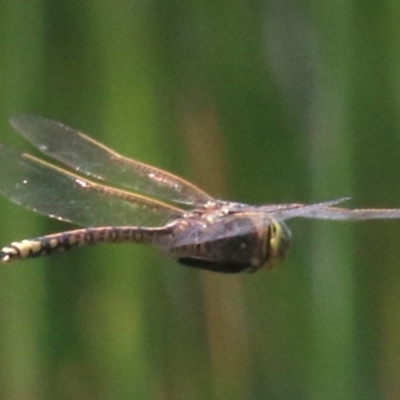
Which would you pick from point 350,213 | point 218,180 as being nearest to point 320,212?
point 350,213

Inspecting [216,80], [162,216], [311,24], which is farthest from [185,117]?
[162,216]

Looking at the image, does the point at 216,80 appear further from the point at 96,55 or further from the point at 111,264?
the point at 111,264

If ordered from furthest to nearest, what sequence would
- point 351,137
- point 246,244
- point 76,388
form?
point 76,388, point 351,137, point 246,244

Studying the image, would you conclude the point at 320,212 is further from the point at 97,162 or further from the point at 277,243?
the point at 97,162

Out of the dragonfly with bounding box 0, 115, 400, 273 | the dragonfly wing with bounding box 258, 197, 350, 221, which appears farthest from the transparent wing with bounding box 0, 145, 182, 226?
the dragonfly wing with bounding box 258, 197, 350, 221

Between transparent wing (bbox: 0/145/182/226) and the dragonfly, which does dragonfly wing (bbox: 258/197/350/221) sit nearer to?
the dragonfly
